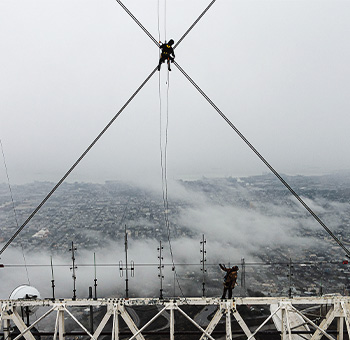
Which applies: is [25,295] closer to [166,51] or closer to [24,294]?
[24,294]

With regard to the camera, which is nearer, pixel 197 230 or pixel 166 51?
pixel 166 51

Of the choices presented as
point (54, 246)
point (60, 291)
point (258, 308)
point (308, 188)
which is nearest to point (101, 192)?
point (54, 246)

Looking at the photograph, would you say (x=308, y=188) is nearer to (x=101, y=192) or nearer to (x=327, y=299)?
(x=101, y=192)

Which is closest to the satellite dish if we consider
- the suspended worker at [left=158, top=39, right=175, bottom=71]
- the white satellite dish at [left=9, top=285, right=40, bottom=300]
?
the white satellite dish at [left=9, top=285, right=40, bottom=300]

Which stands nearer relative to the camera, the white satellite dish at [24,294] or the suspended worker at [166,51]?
the suspended worker at [166,51]

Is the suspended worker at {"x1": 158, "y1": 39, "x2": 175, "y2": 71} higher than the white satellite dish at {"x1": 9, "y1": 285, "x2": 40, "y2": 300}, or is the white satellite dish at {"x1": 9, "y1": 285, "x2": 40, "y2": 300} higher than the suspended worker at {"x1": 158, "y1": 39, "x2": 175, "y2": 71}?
the suspended worker at {"x1": 158, "y1": 39, "x2": 175, "y2": 71}

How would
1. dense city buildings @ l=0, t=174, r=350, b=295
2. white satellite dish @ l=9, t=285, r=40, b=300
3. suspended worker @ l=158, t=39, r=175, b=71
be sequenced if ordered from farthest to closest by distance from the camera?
dense city buildings @ l=0, t=174, r=350, b=295 → white satellite dish @ l=9, t=285, r=40, b=300 → suspended worker @ l=158, t=39, r=175, b=71

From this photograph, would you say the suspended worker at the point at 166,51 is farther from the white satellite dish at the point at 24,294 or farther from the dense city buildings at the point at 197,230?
the dense city buildings at the point at 197,230

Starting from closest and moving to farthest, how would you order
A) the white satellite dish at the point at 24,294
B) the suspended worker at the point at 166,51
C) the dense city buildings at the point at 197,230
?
1. the suspended worker at the point at 166,51
2. the white satellite dish at the point at 24,294
3. the dense city buildings at the point at 197,230

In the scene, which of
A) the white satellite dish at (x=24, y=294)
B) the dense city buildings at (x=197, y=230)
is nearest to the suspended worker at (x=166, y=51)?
the white satellite dish at (x=24, y=294)

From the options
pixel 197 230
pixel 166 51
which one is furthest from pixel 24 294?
pixel 197 230

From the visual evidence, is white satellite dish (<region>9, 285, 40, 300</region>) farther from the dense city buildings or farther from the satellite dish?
the dense city buildings

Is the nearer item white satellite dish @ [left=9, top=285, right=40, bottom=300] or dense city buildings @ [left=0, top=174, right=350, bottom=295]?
white satellite dish @ [left=9, top=285, right=40, bottom=300]
